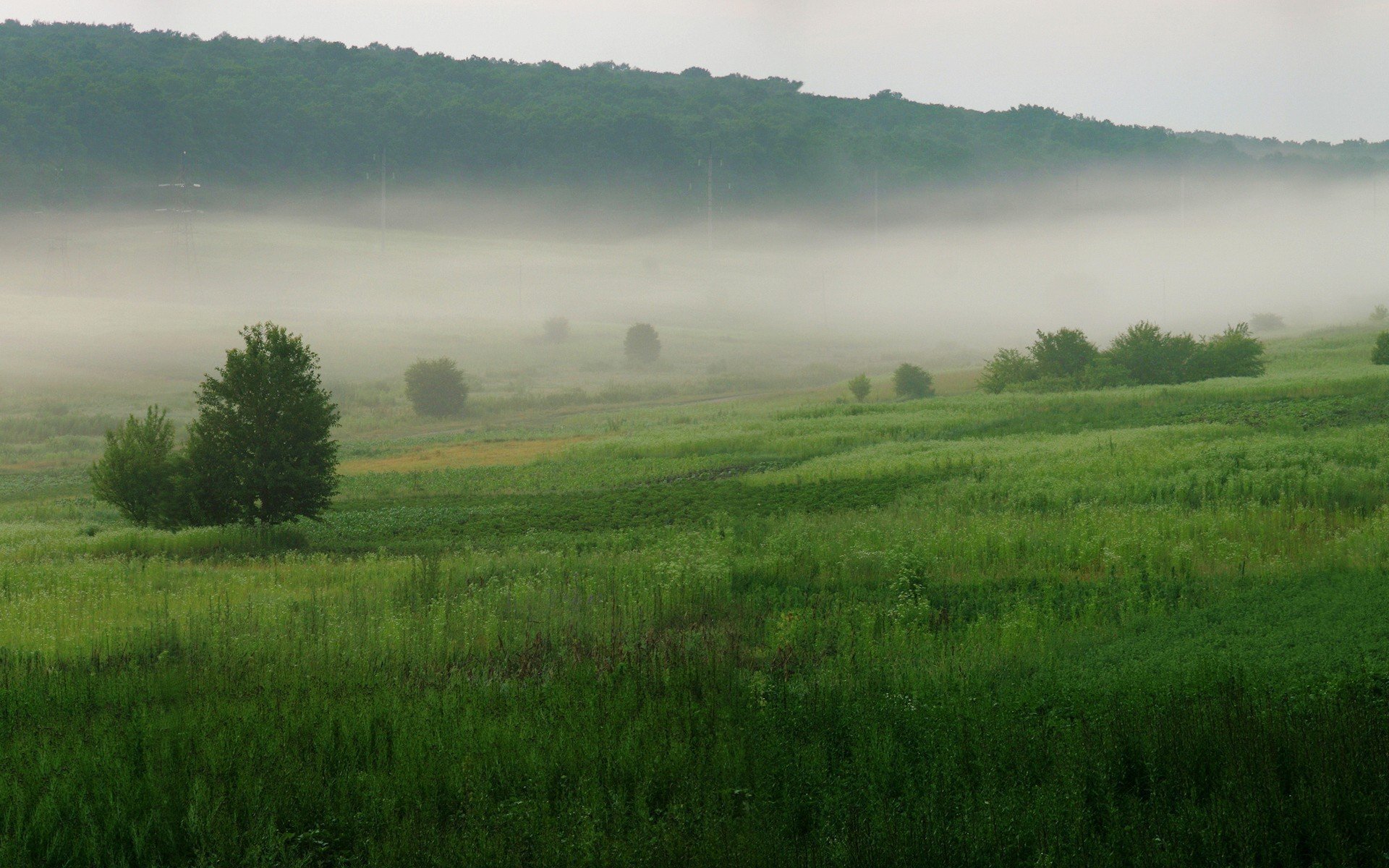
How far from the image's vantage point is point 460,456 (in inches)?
2130

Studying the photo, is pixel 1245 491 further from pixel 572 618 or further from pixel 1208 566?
pixel 572 618

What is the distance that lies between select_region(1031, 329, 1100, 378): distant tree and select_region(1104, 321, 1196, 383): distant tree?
277 centimetres

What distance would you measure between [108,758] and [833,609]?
9545mm

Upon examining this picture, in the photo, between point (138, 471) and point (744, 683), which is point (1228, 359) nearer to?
point (138, 471)

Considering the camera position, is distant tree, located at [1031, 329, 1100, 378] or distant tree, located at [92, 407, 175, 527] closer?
distant tree, located at [92, 407, 175, 527]

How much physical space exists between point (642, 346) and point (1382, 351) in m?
90.3

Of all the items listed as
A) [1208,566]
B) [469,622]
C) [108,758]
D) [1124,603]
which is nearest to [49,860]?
[108,758]

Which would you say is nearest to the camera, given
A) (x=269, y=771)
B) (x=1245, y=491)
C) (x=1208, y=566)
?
(x=269, y=771)

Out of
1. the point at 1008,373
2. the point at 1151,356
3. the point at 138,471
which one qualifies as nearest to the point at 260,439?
the point at 138,471

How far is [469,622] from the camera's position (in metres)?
14.9

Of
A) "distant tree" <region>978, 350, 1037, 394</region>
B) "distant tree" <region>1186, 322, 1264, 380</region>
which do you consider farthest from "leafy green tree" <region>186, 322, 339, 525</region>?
"distant tree" <region>1186, 322, 1264, 380</region>

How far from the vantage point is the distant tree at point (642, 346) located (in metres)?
133

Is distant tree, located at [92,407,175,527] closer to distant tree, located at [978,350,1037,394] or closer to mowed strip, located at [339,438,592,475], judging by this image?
mowed strip, located at [339,438,592,475]

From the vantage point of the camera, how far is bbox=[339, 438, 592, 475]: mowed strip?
49.8 meters
